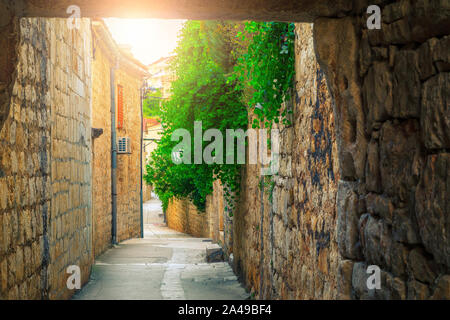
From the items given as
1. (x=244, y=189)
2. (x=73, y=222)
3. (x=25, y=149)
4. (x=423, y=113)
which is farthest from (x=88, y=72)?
(x=423, y=113)

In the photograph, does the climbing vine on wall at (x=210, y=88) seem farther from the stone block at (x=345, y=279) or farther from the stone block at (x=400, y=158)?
the stone block at (x=400, y=158)

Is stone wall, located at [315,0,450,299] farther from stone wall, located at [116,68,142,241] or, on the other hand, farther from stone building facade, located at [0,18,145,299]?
stone wall, located at [116,68,142,241]

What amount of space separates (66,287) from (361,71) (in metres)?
5.33

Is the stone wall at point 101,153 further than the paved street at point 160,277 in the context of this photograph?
Yes

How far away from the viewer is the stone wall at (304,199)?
2980 millimetres

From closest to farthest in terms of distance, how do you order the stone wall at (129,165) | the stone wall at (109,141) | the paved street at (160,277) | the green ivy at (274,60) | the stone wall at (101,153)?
the green ivy at (274,60) < the paved street at (160,277) < the stone wall at (101,153) < the stone wall at (109,141) < the stone wall at (129,165)

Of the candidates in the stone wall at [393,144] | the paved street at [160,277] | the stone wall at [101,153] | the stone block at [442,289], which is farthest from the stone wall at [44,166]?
the stone wall at [101,153]

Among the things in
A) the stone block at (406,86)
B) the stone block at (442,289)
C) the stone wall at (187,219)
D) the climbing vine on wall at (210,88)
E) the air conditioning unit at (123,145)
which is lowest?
the stone wall at (187,219)

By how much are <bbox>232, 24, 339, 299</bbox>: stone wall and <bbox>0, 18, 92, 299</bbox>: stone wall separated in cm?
188

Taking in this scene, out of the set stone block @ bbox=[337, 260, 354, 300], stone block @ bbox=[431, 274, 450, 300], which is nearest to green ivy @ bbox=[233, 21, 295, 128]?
stone block @ bbox=[337, 260, 354, 300]

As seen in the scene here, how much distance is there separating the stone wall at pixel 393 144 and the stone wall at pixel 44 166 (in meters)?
1.72

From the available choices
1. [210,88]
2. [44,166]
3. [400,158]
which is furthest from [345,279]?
[210,88]

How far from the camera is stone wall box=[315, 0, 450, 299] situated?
1.65m

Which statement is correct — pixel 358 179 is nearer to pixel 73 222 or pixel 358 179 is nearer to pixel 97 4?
pixel 97 4
